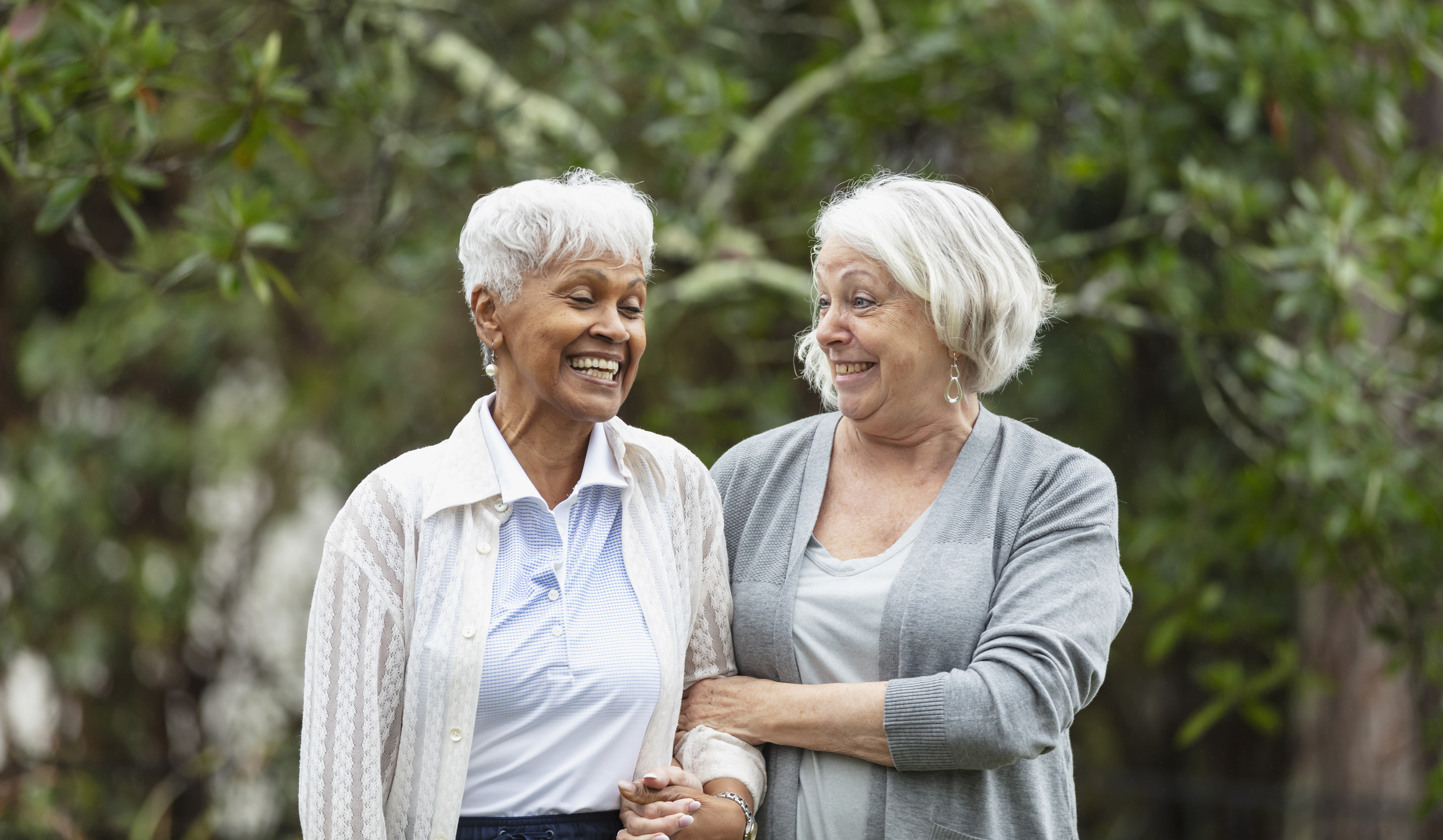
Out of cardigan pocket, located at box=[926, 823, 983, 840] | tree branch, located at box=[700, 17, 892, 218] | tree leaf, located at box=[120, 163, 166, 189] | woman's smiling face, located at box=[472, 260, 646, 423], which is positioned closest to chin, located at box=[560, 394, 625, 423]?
woman's smiling face, located at box=[472, 260, 646, 423]

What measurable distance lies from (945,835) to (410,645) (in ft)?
2.82

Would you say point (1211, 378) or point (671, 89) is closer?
point (671, 89)

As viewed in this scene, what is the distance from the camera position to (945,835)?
2.03 metres

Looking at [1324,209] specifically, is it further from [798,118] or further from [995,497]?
[995,497]

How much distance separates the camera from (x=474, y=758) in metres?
1.94

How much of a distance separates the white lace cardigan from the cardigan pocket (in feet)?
1.38

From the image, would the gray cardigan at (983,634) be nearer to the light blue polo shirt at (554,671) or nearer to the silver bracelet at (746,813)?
the silver bracelet at (746,813)

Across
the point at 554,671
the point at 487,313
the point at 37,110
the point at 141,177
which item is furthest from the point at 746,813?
the point at 37,110

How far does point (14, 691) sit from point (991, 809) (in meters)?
4.85

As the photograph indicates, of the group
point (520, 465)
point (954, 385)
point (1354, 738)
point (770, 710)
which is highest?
point (954, 385)

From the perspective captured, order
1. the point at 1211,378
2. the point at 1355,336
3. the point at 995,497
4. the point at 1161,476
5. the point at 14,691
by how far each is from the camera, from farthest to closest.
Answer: the point at 14,691 < the point at 1161,476 < the point at 1211,378 < the point at 1355,336 < the point at 995,497

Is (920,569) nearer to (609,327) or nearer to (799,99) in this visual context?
(609,327)

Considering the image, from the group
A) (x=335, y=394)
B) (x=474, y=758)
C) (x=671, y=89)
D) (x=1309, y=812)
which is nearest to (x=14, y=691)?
(x=335, y=394)

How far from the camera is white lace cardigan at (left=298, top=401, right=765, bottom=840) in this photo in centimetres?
185
